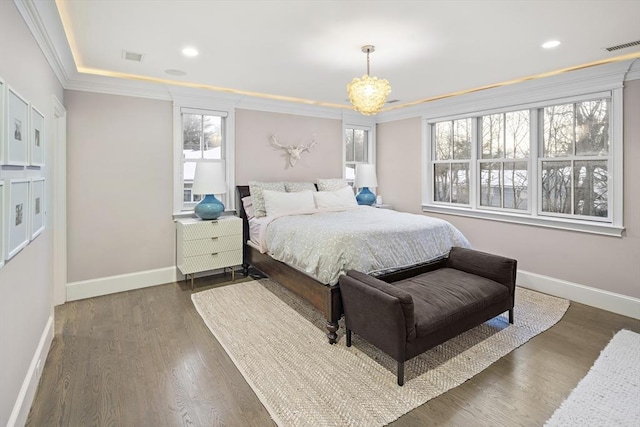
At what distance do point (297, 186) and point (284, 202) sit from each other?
0.64m

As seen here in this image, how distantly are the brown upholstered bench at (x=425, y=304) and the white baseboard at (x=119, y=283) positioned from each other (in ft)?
8.83

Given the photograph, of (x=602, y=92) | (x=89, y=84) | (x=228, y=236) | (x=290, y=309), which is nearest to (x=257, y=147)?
(x=228, y=236)

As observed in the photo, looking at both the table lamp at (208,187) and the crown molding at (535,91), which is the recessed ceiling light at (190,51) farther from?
the crown molding at (535,91)

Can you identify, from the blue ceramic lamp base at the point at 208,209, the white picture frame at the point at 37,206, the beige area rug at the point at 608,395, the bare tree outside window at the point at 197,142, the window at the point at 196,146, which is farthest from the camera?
the bare tree outside window at the point at 197,142

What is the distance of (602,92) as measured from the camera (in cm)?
343

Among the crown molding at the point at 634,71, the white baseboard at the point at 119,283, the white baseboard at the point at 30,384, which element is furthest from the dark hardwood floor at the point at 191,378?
the crown molding at the point at 634,71

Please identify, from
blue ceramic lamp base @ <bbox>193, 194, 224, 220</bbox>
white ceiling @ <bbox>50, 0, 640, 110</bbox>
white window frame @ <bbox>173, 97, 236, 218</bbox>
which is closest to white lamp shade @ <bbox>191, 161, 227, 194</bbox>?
blue ceramic lamp base @ <bbox>193, 194, 224, 220</bbox>

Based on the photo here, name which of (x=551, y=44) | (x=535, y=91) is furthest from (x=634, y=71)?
(x=551, y=44)

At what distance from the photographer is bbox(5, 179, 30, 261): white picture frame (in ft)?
5.25

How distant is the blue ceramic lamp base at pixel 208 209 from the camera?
13.6 feet

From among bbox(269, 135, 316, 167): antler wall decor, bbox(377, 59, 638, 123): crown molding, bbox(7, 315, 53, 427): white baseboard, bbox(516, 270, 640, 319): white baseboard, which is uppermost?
bbox(377, 59, 638, 123): crown molding

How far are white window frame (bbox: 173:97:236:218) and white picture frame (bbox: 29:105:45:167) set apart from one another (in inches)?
74.0

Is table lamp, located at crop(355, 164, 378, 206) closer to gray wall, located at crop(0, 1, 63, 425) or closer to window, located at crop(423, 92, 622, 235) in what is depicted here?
window, located at crop(423, 92, 622, 235)

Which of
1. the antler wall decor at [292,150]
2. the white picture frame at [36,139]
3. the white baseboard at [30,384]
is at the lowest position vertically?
the white baseboard at [30,384]
